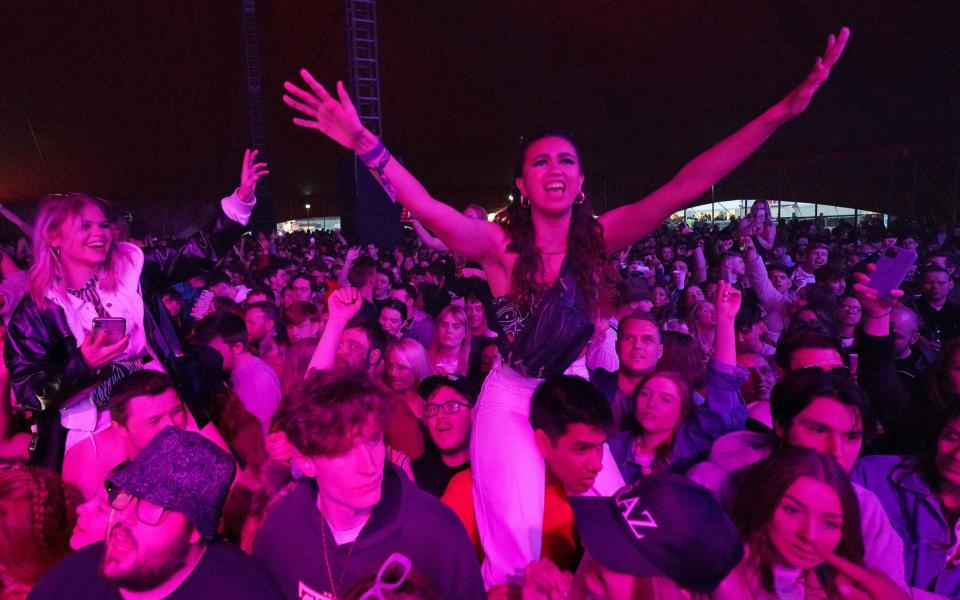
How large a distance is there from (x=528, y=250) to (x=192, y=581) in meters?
1.13

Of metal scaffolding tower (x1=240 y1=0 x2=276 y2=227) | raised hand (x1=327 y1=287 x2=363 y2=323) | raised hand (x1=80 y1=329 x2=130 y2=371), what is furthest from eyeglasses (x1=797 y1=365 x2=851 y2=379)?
metal scaffolding tower (x1=240 y1=0 x2=276 y2=227)

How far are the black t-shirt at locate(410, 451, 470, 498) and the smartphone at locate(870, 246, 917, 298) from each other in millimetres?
1732

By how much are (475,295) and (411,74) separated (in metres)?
16.0

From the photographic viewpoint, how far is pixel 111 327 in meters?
2.00

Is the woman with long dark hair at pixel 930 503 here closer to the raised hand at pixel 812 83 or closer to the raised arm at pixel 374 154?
the raised hand at pixel 812 83

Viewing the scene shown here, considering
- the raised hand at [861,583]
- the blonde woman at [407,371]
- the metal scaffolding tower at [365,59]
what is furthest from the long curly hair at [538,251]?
the metal scaffolding tower at [365,59]

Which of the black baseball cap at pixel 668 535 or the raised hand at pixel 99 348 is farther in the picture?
the raised hand at pixel 99 348


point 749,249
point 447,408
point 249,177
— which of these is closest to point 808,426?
point 447,408

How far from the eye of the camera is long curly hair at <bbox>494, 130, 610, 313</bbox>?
173 centimetres

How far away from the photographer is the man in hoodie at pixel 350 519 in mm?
1388

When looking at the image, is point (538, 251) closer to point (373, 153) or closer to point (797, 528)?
point (373, 153)

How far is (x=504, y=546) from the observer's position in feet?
5.34

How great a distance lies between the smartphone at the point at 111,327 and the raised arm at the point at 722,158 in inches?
62.6

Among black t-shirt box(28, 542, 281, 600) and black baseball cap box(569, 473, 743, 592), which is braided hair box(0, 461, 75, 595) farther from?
black baseball cap box(569, 473, 743, 592)
